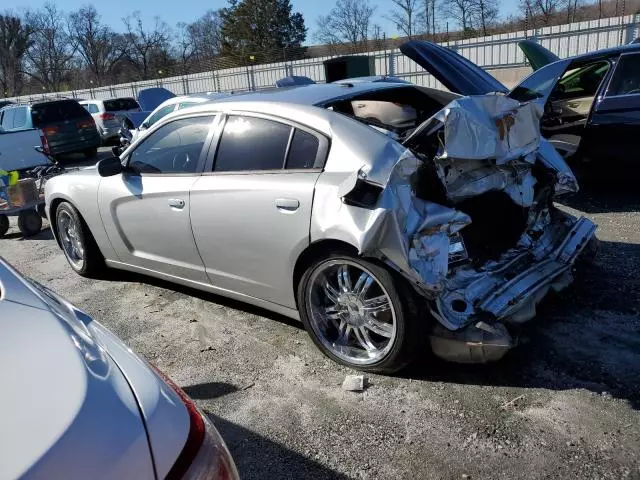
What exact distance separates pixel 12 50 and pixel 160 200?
236ft

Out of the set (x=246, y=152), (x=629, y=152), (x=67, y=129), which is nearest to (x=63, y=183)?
(x=246, y=152)

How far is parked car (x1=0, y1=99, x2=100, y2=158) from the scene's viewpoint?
14.2 metres

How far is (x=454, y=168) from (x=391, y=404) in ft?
4.52

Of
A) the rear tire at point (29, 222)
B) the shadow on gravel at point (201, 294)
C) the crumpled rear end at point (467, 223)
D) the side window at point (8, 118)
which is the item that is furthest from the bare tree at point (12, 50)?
the crumpled rear end at point (467, 223)

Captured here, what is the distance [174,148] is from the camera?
4.13 m

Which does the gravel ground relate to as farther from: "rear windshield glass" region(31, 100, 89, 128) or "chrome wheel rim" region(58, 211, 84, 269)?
"rear windshield glass" region(31, 100, 89, 128)

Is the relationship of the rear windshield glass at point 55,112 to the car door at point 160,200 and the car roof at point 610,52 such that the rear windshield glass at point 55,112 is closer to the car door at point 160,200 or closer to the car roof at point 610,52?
the car door at point 160,200

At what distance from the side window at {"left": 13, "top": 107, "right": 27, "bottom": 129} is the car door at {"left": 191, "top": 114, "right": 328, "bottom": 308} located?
12.7m

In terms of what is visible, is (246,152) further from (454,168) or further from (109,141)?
(109,141)

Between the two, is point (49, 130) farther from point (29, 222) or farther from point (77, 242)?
point (77, 242)

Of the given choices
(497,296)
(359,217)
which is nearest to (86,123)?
(359,217)

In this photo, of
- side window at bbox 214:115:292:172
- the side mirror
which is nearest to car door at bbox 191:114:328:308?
side window at bbox 214:115:292:172

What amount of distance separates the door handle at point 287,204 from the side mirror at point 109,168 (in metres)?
1.66

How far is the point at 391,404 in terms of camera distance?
9.49ft
